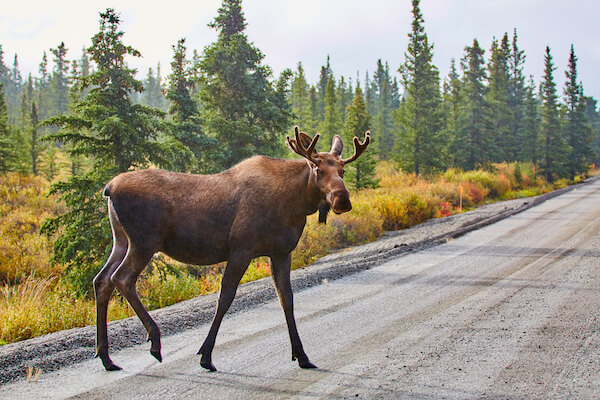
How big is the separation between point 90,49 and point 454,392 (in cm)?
1026

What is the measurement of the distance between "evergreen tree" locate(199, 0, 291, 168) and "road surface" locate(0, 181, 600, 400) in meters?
11.1

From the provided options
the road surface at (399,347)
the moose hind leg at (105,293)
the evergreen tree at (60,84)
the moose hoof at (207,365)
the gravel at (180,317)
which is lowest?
the road surface at (399,347)

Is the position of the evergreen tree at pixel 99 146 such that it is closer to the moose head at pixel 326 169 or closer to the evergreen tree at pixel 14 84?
the moose head at pixel 326 169

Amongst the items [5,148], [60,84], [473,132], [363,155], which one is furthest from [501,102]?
[60,84]

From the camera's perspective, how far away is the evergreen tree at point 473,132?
1464 inches

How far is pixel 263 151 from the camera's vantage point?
63.6 ft

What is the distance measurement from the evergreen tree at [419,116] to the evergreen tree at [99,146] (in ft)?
83.7

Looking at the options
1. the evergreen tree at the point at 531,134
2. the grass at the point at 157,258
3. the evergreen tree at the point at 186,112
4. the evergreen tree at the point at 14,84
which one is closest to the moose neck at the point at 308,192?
the grass at the point at 157,258

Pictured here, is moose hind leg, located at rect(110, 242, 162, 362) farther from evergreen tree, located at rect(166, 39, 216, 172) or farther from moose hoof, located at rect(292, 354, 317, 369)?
evergreen tree, located at rect(166, 39, 216, 172)

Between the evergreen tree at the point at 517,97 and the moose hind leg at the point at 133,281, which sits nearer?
the moose hind leg at the point at 133,281

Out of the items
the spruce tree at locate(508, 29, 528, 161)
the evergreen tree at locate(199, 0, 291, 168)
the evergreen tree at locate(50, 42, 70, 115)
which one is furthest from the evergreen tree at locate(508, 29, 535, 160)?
the evergreen tree at locate(50, 42, 70, 115)

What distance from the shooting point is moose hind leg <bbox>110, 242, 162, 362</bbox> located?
4.40 meters

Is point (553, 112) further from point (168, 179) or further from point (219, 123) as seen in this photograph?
point (168, 179)

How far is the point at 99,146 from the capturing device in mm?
10055
